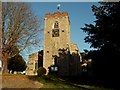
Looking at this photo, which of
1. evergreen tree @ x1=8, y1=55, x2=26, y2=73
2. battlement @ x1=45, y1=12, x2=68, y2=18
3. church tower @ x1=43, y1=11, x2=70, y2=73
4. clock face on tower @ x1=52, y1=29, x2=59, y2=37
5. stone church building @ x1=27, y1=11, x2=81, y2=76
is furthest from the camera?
evergreen tree @ x1=8, y1=55, x2=26, y2=73

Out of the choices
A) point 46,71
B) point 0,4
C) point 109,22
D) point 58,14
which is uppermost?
point 58,14

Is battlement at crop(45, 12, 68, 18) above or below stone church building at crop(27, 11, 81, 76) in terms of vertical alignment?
above

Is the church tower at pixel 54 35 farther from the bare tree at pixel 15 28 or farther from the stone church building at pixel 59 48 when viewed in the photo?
the bare tree at pixel 15 28

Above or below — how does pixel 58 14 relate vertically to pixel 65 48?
above

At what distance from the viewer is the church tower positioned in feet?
143

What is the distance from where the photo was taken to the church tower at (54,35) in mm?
Result: 43594

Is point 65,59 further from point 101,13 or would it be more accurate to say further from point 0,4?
point 101,13

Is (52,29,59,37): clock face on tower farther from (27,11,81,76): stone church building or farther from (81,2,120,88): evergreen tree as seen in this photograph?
(81,2,120,88): evergreen tree

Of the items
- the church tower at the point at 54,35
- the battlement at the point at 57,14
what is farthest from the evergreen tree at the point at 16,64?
the battlement at the point at 57,14

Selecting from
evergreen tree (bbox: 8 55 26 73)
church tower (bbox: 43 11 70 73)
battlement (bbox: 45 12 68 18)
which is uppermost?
battlement (bbox: 45 12 68 18)

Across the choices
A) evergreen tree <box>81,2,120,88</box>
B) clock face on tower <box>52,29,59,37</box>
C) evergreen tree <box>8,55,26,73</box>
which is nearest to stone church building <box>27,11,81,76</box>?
clock face on tower <box>52,29,59,37</box>

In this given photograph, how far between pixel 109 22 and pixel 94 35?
65.4 inches

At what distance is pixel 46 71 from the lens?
41812 mm

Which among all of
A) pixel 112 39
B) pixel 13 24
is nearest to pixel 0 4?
pixel 13 24
